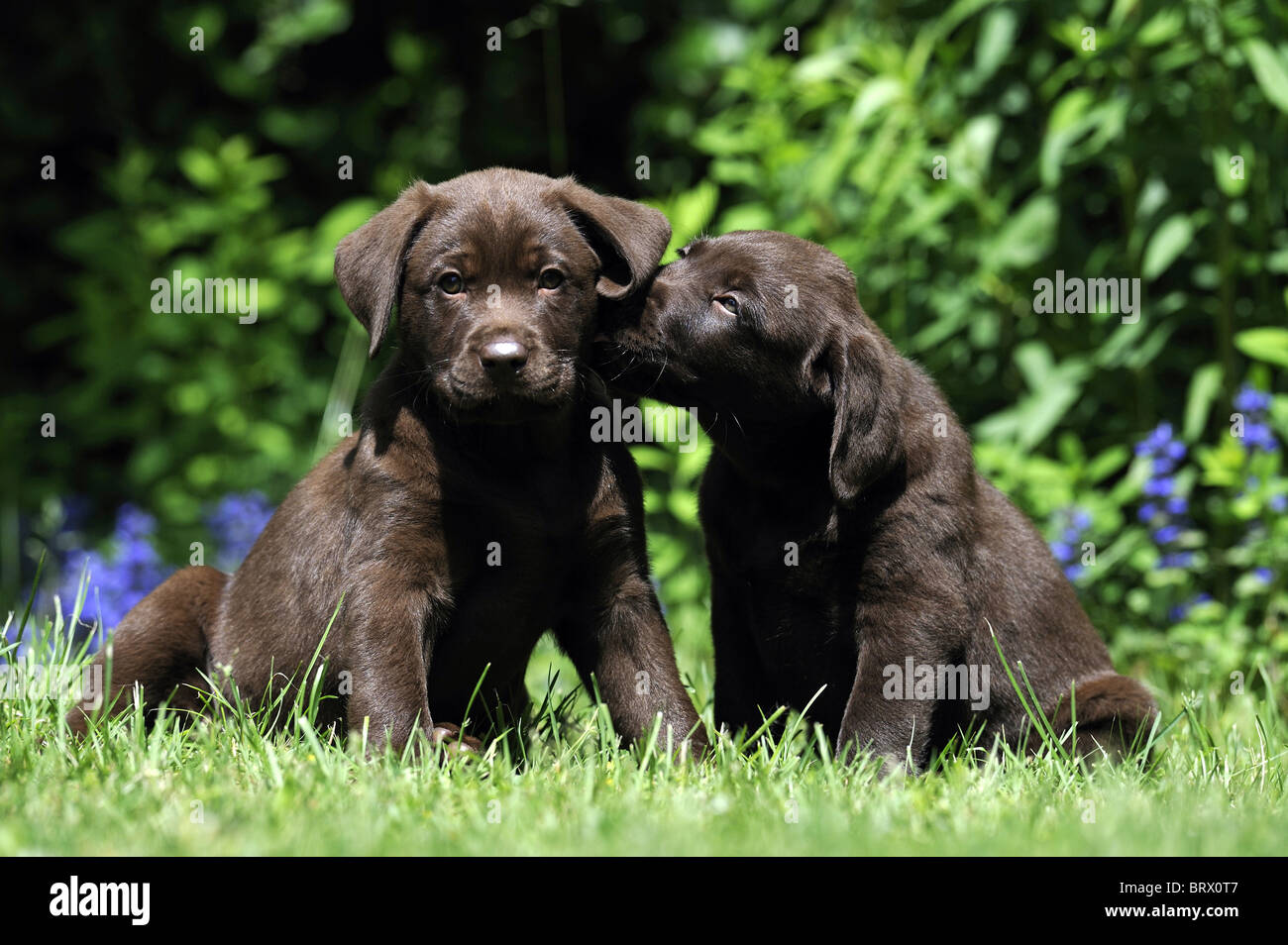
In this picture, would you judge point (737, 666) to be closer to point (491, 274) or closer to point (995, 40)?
point (491, 274)

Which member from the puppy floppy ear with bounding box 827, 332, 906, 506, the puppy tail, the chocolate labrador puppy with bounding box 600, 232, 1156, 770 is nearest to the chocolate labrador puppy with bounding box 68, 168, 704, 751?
the chocolate labrador puppy with bounding box 600, 232, 1156, 770

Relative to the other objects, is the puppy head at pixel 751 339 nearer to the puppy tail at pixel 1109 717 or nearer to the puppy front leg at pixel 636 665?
the puppy front leg at pixel 636 665

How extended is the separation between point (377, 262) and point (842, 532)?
1243 millimetres

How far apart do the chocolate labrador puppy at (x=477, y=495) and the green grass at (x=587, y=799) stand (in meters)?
0.19

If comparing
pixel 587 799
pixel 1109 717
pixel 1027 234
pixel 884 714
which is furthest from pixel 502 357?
pixel 1027 234

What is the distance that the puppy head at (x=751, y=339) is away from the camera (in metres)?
3.36

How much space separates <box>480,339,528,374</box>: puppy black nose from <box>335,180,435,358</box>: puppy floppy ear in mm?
304

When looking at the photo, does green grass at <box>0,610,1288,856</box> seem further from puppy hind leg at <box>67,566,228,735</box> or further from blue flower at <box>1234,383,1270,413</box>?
blue flower at <box>1234,383,1270,413</box>

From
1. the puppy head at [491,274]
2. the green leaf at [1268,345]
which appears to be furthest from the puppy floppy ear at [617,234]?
the green leaf at [1268,345]

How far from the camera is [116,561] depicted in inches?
234

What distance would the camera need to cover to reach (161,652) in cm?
364
